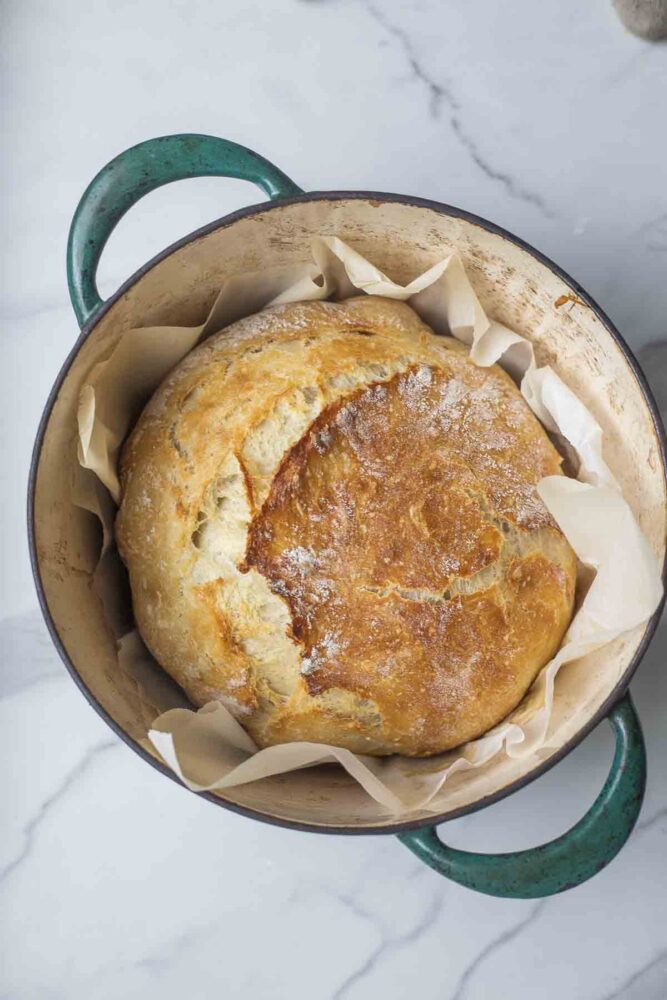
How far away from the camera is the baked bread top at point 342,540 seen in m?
0.90

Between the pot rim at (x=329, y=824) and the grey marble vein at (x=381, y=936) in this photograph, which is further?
the grey marble vein at (x=381, y=936)

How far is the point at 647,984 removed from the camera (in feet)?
3.69

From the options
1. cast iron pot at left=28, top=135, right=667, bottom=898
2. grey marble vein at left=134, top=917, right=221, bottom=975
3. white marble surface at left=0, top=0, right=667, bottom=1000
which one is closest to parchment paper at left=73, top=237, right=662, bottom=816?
cast iron pot at left=28, top=135, right=667, bottom=898

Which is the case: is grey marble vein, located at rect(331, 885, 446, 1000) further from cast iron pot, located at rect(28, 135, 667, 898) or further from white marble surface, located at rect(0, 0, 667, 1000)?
cast iron pot, located at rect(28, 135, 667, 898)

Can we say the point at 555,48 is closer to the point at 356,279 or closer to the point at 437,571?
the point at 356,279

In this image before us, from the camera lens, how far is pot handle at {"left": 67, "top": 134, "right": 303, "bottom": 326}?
89 centimetres

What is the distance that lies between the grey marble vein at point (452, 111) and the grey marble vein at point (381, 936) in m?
0.79

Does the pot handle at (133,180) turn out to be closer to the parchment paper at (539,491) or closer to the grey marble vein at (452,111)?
the parchment paper at (539,491)

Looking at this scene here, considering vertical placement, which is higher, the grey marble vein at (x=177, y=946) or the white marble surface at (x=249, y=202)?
the white marble surface at (x=249, y=202)

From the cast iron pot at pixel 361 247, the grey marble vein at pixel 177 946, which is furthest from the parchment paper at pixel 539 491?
the grey marble vein at pixel 177 946

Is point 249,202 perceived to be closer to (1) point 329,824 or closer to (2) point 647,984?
(1) point 329,824

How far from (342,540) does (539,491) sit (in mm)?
191

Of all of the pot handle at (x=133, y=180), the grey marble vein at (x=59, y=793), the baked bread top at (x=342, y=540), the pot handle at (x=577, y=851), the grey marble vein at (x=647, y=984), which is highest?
the pot handle at (x=133, y=180)

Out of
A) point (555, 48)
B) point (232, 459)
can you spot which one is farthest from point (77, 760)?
point (555, 48)
